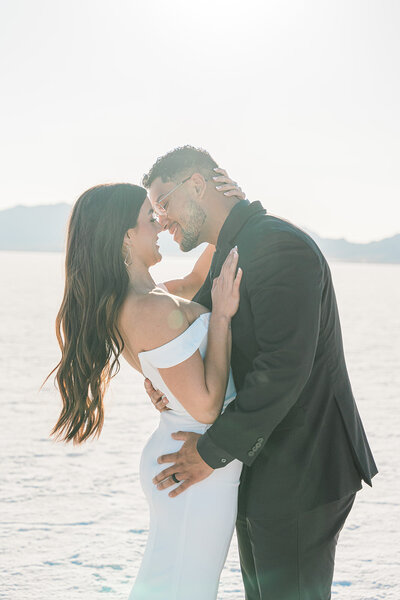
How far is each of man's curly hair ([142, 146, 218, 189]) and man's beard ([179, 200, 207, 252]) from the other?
16cm

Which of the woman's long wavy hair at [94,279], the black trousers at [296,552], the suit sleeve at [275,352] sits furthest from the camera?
the woman's long wavy hair at [94,279]

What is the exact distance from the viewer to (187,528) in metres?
2.73

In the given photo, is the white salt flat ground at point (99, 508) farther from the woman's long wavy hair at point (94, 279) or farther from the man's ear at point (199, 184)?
the man's ear at point (199, 184)

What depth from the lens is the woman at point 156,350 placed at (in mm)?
2734

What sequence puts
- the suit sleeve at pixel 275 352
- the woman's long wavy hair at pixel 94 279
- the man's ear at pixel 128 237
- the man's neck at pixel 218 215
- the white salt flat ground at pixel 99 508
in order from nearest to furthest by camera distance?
1. the suit sleeve at pixel 275 352
2. the woman's long wavy hair at pixel 94 279
3. the man's ear at pixel 128 237
4. the man's neck at pixel 218 215
5. the white salt flat ground at pixel 99 508

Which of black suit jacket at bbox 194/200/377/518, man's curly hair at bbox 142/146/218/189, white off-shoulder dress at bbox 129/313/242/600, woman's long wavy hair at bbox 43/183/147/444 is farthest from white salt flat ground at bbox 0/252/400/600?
black suit jacket at bbox 194/200/377/518

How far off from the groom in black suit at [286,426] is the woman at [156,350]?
0.09 metres

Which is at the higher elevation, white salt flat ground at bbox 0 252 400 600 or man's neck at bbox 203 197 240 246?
man's neck at bbox 203 197 240 246

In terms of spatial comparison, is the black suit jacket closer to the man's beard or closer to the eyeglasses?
the man's beard

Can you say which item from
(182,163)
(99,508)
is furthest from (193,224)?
(99,508)

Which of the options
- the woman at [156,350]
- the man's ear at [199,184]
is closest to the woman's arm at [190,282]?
the man's ear at [199,184]

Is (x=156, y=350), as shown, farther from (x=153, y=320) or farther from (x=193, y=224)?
(x=193, y=224)

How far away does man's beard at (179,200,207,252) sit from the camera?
332cm

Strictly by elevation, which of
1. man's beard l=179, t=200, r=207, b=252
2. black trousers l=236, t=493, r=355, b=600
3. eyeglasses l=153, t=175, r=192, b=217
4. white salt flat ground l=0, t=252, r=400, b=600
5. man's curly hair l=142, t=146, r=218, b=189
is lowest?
white salt flat ground l=0, t=252, r=400, b=600
